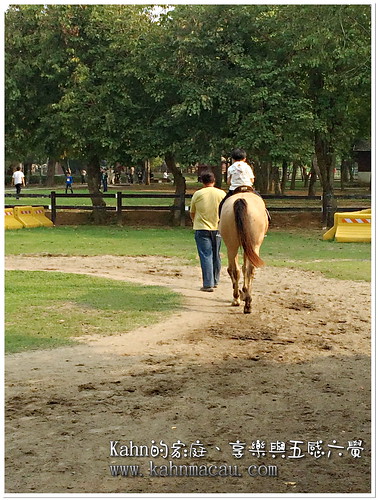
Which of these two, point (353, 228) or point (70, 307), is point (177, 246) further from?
point (70, 307)

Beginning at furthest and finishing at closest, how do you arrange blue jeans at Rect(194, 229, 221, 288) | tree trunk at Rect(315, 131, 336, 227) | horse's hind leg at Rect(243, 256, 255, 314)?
tree trunk at Rect(315, 131, 336, 227) < blue jeans at Rect(194, 229, 221, 288) < horse's hind leg at Rect(243, 256, 255, 314)

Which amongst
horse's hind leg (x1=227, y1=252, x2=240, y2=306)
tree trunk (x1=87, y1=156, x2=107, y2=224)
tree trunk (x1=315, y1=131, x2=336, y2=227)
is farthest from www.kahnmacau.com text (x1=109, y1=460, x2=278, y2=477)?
tree trunk (x1=87, y1=156, x2=107, y2=224)

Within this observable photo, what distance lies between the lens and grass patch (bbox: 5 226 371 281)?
53.8 ft

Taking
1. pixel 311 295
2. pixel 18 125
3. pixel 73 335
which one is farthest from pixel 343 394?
pixel 18 125

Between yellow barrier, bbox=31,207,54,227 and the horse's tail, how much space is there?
17.3 metres

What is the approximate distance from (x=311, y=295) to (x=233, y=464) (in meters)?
7.40

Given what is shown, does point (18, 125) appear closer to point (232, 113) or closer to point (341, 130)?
point (232, 113)

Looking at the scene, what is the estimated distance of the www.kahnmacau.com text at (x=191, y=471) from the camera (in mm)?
4945

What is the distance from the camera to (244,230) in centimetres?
1070

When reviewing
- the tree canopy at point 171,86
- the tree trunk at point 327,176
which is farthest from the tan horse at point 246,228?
the tree trunk at point 327,176

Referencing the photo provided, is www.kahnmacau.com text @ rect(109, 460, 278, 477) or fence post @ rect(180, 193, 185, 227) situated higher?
fence post @ rect(180, 193, 185, 227)

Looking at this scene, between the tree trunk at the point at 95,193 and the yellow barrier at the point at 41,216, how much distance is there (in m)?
1.71

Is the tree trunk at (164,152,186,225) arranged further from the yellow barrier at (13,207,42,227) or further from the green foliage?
the yellow barrier at (13,207,42,227)

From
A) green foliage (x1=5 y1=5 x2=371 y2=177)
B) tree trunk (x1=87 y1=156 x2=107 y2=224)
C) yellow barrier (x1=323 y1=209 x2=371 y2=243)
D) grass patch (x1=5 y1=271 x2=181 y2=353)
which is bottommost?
grass patch (x1=5 y1=271 x2=181 y2=353)
